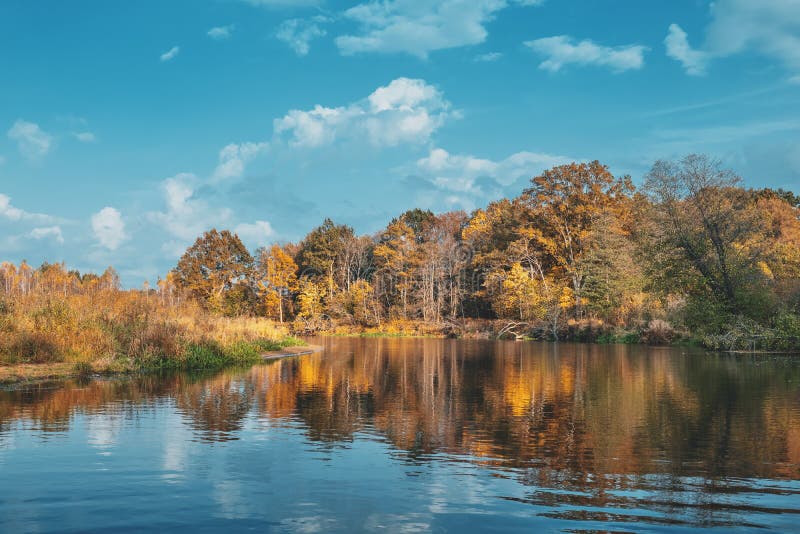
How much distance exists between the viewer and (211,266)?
86.1m

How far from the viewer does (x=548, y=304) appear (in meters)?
63.8

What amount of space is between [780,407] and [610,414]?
15.4 feet

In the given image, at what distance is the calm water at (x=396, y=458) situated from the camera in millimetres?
7262

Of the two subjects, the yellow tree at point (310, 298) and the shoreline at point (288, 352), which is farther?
the yellow tree at point (310, 298)

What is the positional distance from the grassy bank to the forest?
0.09 meters

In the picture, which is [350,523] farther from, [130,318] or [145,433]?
[130,318]

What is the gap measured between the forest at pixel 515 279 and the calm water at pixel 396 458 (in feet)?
33.4

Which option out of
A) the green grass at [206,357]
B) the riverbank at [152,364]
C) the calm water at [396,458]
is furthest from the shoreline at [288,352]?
the calm water at [396,458]

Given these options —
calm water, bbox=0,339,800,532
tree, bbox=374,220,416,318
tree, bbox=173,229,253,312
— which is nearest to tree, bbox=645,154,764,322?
calm water, bbox=0,339,800,532

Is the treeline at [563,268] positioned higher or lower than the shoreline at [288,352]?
higher

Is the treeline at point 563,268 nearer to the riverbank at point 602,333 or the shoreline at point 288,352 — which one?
the riverbank at point 602,333

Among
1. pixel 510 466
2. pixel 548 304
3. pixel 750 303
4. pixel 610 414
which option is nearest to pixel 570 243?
pixel 548 304

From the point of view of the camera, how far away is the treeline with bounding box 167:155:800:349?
36.9m

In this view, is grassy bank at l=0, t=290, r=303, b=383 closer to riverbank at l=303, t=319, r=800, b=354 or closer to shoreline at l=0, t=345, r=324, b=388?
shoreline at l=0, t=345, r=324, b=388
